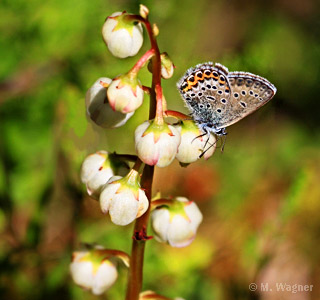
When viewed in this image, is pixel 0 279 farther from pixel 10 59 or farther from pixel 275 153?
pixel 275 153

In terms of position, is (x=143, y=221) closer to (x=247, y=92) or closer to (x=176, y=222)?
(x=176, y=222)

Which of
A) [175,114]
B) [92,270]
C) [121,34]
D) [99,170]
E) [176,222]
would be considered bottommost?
[92,270]

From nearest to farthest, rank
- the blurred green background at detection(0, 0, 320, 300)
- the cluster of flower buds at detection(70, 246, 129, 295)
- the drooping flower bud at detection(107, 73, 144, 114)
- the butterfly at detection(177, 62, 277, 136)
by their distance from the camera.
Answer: the drooping flower bud at detection(107, 73, 144, 114) → the butterfly at detection(177, 62, 277, 136) → the cluster of flower buds at detection(70, 246, 129, 295) → the blurred green background at detection(0, 0, 320, 300)

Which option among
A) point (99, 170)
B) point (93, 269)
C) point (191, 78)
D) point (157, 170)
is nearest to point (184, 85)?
point (191, 78)

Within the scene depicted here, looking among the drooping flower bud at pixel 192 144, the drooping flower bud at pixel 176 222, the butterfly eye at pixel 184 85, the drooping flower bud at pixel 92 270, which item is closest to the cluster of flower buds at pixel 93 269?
the drooping flower bud at pixel 92 270

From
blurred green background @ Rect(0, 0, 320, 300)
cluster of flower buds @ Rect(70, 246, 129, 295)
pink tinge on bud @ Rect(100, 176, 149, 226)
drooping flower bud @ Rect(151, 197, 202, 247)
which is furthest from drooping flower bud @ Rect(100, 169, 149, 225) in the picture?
blurred green background @ Rect(0, 0, 320, 300)

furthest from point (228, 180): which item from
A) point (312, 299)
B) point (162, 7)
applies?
point (162, 7)

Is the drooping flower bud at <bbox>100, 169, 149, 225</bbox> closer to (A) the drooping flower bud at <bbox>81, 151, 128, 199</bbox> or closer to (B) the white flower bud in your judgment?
(A) the drooping flower bud at <bbox>81, 151, 128, 199</bbox>
